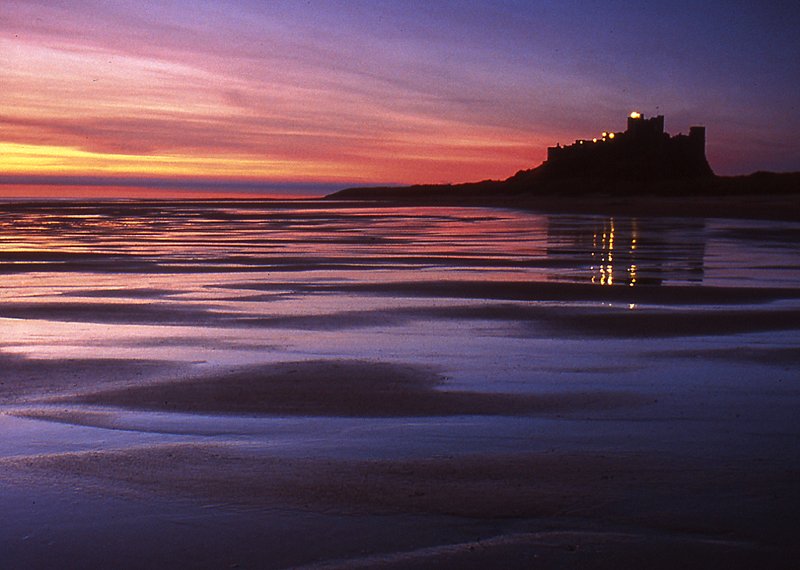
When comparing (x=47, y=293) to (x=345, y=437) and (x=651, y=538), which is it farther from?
(x=651, y=538)

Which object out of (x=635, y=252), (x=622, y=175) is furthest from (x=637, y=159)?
(x=635, y=252)

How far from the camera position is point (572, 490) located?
4.38m

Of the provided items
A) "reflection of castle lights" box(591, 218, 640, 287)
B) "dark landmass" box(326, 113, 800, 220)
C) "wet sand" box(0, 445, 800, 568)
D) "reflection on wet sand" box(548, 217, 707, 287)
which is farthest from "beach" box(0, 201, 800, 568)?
"dark landmass" box(326, 113, 800, 220)

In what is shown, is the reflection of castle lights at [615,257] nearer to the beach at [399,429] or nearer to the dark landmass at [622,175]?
the beach at [399,429]

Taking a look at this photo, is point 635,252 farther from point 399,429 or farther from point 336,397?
point 399,429

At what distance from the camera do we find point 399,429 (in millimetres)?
5582

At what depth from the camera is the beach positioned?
12.4ft

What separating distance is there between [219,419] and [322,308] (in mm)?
5463

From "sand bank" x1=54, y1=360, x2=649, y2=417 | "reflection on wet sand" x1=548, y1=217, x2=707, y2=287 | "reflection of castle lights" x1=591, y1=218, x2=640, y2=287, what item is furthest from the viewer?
"reflection on wet sand" x1=548, y1=217, x2=707, y2=287

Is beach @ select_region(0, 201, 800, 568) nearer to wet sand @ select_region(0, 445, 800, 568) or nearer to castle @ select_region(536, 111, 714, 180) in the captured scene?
wet sand @ select_region(0, 445, 800, 568)

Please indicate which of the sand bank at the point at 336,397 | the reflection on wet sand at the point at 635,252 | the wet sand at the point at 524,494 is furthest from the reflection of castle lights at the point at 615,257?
the wet sand at the point at 524,494

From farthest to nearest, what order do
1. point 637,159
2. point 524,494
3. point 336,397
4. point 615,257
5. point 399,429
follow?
point 637,159
point 615,257
point 336,397
point 399,429
point 524,494

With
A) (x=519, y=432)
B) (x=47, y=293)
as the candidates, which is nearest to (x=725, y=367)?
(x=519, y=432)

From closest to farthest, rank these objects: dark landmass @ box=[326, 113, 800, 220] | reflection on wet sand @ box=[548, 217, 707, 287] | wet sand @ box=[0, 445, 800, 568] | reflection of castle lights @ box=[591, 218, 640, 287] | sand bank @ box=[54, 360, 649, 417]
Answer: wet sand @ box=[0, 445, 800, 568]
sand bank @ box=[54, 360, 649, 417]
reflection of castle lights @ box=[591, 218, 640, 287]
reflection on wet sand @ box=[548, 217, 707, 287]
dark landmass @ box=[326, 113, 800, 220]
